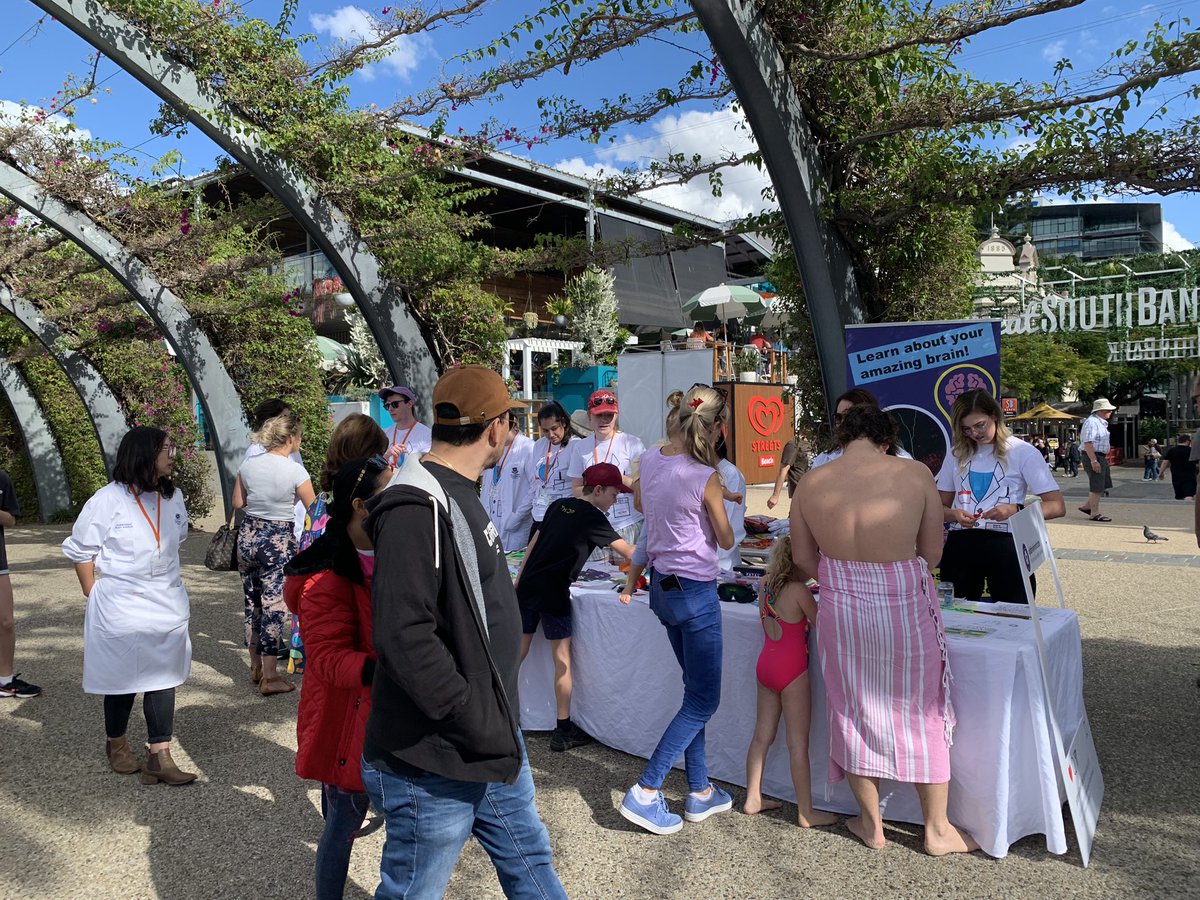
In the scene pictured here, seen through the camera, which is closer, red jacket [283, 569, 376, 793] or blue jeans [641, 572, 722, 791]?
red jacket [283, 569, 376, 793]

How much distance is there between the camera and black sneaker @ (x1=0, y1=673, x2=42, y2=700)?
5.46 meters

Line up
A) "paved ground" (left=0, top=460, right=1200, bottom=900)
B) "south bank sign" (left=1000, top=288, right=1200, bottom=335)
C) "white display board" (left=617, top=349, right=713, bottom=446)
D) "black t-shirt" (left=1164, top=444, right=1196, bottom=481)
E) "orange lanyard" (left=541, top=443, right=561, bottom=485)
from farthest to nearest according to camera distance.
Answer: "south bank sign" (left=1000, top=288, right=1200, bottom=335) < "black t-shirt" (left=1164, top=444, right=1196, bottom=481) < "white display board" (left=617, top=349, right=713, bottom=446) < "orange lanyard" (left=541, top=443, right=561, bottom=485) < "paved ground" (left=0, top=460, right=1200, bottom=900)

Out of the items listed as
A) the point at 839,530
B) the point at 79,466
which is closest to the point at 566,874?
the point at 839,530

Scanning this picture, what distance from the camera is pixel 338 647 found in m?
2.33

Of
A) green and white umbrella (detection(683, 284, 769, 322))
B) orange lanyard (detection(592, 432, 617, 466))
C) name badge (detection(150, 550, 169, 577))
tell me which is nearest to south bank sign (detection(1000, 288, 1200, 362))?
green and white umbrella (detection(683, 284, 769, 322))

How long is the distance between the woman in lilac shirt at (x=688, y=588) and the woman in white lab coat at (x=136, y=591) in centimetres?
217

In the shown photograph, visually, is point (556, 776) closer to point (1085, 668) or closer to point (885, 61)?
point (1085, 668)

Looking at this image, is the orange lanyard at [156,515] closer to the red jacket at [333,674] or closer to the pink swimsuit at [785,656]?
the red jacket at [333,674]

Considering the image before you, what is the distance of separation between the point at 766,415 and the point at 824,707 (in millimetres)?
15655

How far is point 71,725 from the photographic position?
4.98 m

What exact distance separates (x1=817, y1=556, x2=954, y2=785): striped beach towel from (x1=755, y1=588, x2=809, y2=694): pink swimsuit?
271 mm

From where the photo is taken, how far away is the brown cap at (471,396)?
2025 millimetres

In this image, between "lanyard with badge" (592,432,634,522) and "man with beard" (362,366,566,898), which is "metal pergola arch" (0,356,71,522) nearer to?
"lanyard with badge" (592,432,634,522)

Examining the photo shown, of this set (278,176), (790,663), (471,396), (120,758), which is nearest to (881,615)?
(790,663)
